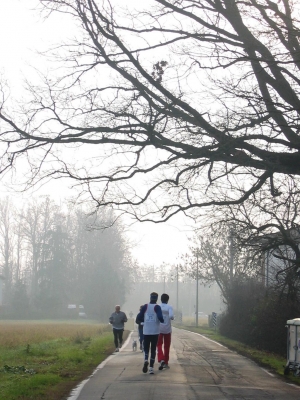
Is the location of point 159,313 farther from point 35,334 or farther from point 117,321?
point 35,334

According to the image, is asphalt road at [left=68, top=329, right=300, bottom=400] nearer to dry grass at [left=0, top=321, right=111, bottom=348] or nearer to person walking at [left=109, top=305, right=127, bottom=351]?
person walking at [left=109, top=305, right=127, bottom=351]

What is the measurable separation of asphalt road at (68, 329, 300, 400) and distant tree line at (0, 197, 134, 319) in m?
68.4

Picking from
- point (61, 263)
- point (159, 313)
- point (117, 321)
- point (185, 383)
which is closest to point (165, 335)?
point (159, 313)

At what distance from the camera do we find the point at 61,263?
310 feet

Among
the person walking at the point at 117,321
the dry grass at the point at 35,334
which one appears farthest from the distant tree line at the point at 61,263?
the person walking at the point at 117,321

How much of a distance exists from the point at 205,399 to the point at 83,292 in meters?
85.1

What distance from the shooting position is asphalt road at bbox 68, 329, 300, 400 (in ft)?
34.7

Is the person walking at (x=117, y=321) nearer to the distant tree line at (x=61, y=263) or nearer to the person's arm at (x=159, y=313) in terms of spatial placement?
the person's arm at (x=159, y=313)

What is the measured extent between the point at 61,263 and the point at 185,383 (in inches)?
3293

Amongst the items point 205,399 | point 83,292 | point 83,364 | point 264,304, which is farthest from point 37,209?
point 205,399

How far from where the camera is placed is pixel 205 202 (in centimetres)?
1516

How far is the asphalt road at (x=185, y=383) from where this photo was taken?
34.7ft

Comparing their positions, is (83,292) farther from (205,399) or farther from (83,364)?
(205,399)

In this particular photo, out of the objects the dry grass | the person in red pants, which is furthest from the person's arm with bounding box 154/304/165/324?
the dry grass
